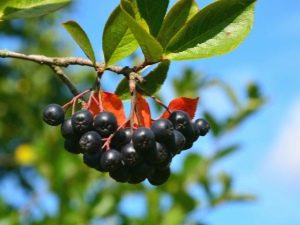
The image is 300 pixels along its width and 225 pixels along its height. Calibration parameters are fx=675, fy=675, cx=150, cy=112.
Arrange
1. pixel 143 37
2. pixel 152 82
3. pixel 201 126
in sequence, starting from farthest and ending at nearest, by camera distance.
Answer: pixel 152 82
pixel 201 126
pixel 143 37

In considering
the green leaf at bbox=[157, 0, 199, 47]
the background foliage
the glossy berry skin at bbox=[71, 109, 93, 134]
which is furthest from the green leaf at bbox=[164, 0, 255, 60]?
the background foliage

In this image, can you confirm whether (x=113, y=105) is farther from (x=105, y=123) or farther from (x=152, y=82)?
(x=152, y=82)

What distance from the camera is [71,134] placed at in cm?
163

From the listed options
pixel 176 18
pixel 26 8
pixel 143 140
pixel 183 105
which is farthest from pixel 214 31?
pixel 26 8

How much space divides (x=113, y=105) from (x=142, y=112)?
0.25ft

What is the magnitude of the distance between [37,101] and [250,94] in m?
3.34

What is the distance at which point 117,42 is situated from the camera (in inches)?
65.4

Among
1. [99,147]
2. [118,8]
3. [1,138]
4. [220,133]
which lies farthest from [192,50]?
[1,138]

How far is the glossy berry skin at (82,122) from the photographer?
1.60 meters

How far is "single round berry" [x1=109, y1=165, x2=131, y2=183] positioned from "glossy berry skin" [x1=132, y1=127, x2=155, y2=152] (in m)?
0.07

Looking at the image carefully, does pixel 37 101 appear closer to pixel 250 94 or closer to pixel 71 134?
pixel 250 94

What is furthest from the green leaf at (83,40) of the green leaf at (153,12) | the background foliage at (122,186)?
the background foliage at (122,186)

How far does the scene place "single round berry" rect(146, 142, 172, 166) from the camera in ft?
5.07

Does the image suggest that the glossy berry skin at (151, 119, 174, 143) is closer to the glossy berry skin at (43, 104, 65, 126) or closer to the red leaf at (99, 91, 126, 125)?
the red leaf at (99, 91, 126, 125)
